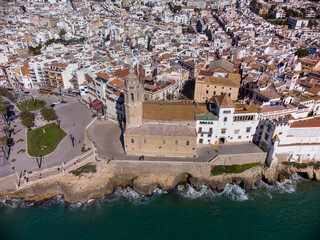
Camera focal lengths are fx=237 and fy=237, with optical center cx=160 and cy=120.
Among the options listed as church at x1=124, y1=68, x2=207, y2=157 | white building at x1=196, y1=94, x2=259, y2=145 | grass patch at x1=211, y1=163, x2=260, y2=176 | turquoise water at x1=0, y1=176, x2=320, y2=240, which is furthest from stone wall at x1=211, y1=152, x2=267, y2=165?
church at x1=124, y1=68, x2=207, y2=157

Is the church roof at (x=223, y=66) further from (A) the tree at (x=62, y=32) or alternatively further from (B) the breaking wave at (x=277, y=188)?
(A) the tree at (x=62, y=32)

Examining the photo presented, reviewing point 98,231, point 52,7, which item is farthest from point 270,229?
point 52,7

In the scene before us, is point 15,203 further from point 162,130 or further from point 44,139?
point 162,130

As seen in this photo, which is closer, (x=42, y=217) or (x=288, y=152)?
(x=42, y=217)

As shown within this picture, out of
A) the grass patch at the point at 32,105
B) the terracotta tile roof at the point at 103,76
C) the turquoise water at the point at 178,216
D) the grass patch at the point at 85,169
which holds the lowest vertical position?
the turquoise water at the point at 178,216

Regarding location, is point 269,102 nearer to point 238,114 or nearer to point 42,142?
point 238,114

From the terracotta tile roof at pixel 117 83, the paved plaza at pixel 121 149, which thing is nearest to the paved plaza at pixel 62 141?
the paved plaza at pixel 121 149

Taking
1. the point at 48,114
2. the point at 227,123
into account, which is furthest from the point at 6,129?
the point at 227,123
